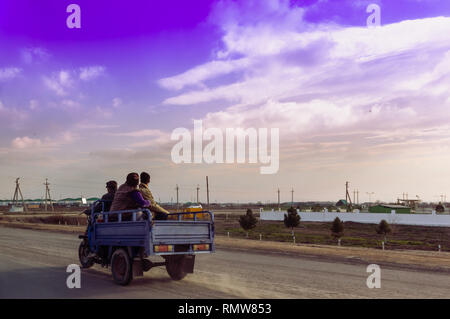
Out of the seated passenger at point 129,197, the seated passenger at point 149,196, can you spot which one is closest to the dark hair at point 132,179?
the seated passenger at point 129,197

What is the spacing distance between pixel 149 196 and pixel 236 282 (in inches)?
113

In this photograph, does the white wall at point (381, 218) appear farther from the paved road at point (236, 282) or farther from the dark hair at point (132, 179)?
the dark hair at point (132, 179)

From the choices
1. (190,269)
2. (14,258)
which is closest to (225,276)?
(190,269)

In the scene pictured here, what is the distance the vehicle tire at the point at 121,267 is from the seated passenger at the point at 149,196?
45.9 inches

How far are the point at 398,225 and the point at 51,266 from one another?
4957cm

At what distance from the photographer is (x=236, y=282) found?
10.5 m

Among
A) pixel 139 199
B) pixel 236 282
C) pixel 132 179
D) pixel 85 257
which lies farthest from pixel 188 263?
pixel 85 257

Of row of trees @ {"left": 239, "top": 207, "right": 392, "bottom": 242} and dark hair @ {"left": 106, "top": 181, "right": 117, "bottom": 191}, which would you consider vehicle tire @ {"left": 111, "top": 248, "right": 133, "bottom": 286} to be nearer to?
dark hair @ {"left": 106, "top": 181, "right": 117, "bottom": 191}

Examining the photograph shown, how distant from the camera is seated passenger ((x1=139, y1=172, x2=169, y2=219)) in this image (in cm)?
1033

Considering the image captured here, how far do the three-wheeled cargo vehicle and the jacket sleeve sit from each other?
0.23m

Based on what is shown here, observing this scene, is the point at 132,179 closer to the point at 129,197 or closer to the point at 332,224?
the point at 129,197

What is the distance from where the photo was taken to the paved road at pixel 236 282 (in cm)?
912

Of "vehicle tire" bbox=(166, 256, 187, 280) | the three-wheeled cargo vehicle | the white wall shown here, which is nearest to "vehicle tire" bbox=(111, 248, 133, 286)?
the three-wheeled cargo vehicle
